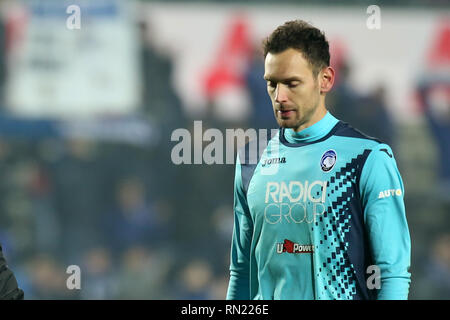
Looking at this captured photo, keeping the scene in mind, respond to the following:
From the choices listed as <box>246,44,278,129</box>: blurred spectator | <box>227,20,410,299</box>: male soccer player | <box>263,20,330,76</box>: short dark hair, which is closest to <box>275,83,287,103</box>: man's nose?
Answer: <box>227,20,410,299</box>: male soccer player

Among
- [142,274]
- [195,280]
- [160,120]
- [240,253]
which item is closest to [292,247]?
[240,253]

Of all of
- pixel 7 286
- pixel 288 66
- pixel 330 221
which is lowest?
pixel 7 286

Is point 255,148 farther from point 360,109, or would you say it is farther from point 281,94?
point 360,109

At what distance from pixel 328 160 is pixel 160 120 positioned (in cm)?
1068

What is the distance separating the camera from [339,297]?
3375 millimetres

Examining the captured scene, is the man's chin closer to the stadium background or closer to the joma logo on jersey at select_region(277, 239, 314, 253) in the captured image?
the joma logo on jersey at select_region(277, 239, 314, 253)

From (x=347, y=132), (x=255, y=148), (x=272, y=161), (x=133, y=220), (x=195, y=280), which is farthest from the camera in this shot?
(x=133, y=220)

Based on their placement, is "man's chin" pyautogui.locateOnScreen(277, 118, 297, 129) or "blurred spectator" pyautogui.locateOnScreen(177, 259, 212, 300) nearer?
"man's chin" pyautogui.locateOnScreen(277, 118, 297, 129)

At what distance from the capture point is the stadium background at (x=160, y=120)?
522 inches

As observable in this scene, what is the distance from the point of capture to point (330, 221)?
340 cm

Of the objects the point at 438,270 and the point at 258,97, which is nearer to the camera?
the point at 438,270

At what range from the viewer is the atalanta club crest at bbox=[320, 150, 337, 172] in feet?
11.4

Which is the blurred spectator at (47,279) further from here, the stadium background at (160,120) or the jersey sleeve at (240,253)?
the jersey sleeve at (240,253)
